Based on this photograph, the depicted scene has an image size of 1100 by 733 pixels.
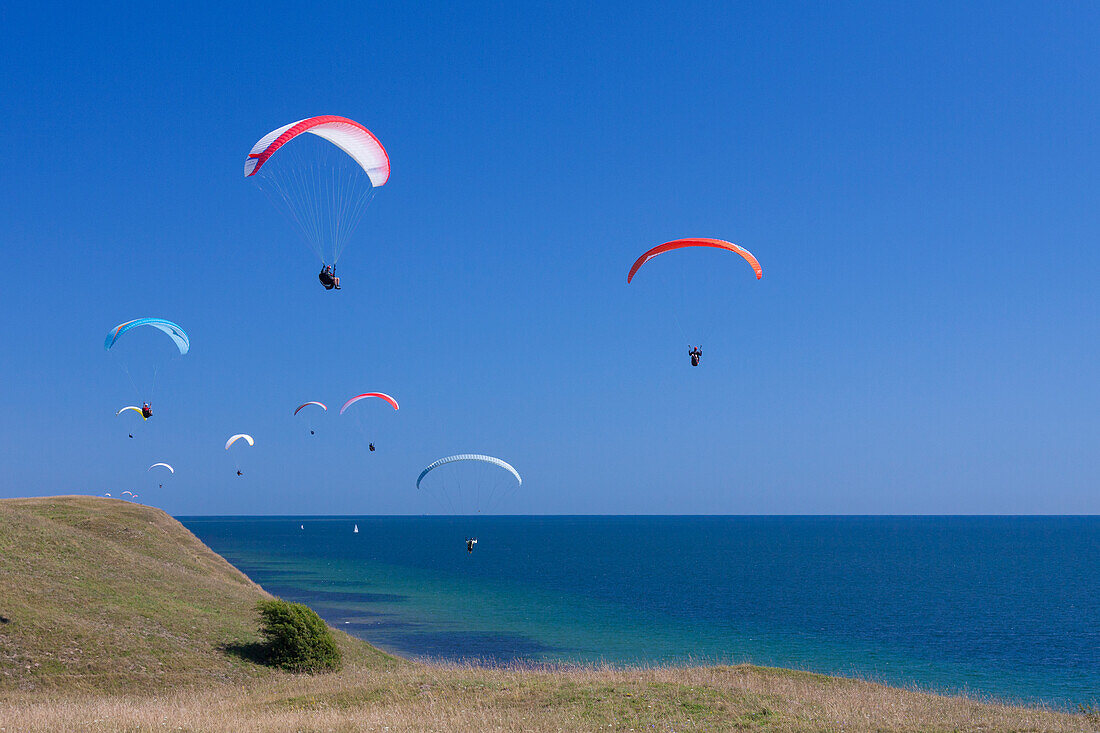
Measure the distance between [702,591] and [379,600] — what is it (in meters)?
36.4

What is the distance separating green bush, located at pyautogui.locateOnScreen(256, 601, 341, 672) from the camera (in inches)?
1201

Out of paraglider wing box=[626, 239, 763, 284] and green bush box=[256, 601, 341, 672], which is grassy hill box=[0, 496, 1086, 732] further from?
paraglider wing box=[626, 239, 763, 284]

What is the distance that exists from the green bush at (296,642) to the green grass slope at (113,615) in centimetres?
107

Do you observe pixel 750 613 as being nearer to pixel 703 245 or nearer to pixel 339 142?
pixel 703 245

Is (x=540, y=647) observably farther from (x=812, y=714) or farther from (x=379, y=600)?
(x=812, y=714)

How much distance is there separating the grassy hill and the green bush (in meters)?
0.86

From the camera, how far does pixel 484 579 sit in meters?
95.9

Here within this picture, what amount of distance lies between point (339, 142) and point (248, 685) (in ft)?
66.4

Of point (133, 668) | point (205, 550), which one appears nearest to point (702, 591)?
point (205, 550)

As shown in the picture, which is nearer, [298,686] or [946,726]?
[946,726]

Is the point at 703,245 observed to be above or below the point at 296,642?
above

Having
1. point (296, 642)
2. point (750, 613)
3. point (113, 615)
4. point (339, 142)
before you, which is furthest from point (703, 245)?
point (750, 613)

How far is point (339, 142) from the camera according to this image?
21.8 metres

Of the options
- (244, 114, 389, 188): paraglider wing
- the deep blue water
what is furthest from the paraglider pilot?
the deep blue water
